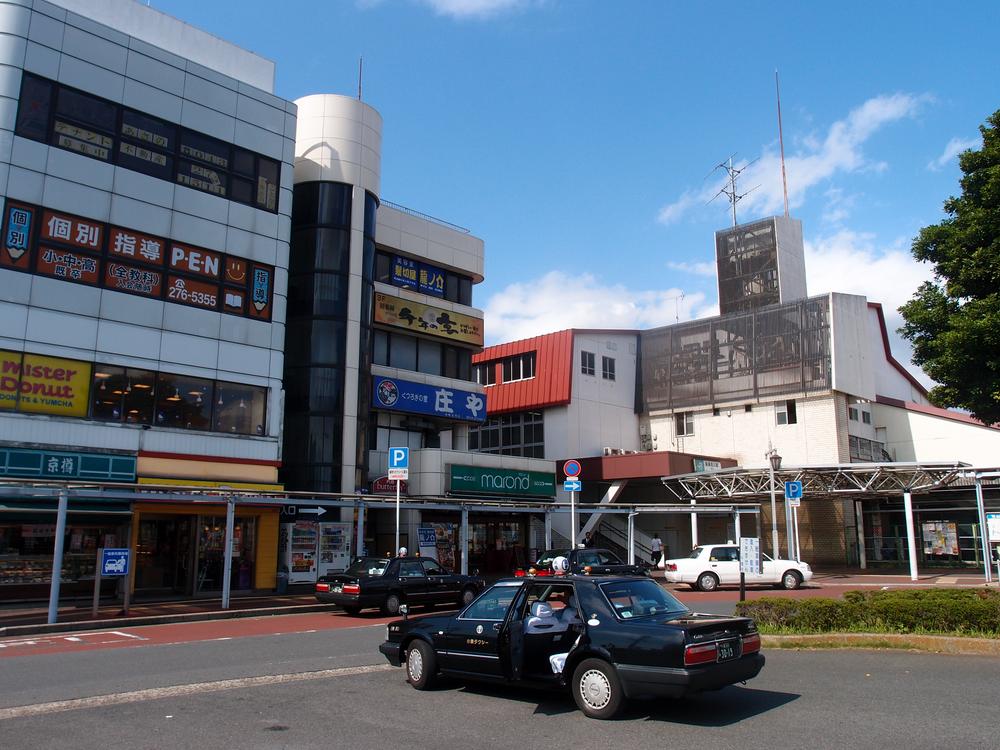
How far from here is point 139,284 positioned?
24344mm

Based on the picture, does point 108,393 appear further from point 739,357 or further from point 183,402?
point 739,357

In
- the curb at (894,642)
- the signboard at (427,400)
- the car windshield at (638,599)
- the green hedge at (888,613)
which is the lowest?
the curb at (894,642)

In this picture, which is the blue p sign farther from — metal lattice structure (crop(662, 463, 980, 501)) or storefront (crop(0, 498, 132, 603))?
metal lattice structure (crop(662, 463, 980, 501))

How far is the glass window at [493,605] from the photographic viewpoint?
31.3 ft

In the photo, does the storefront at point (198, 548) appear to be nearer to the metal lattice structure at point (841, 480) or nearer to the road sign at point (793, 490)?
the road sign at point (793, 490)

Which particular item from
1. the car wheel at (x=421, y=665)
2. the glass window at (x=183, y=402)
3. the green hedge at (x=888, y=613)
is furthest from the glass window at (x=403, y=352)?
the car wheel at (x=421, y=665)

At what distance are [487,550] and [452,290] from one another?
459 inches

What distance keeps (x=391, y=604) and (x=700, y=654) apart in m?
13.6

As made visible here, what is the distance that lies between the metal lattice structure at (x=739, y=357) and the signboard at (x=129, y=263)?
86.1ft

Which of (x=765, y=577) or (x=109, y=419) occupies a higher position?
(x=109, y=419)

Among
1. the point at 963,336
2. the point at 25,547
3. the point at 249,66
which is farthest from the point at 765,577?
the point at 249,66

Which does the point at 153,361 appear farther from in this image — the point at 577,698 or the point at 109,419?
the point at 577,698

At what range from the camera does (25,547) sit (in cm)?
2194

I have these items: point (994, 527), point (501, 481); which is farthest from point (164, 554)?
point (994, 527)
